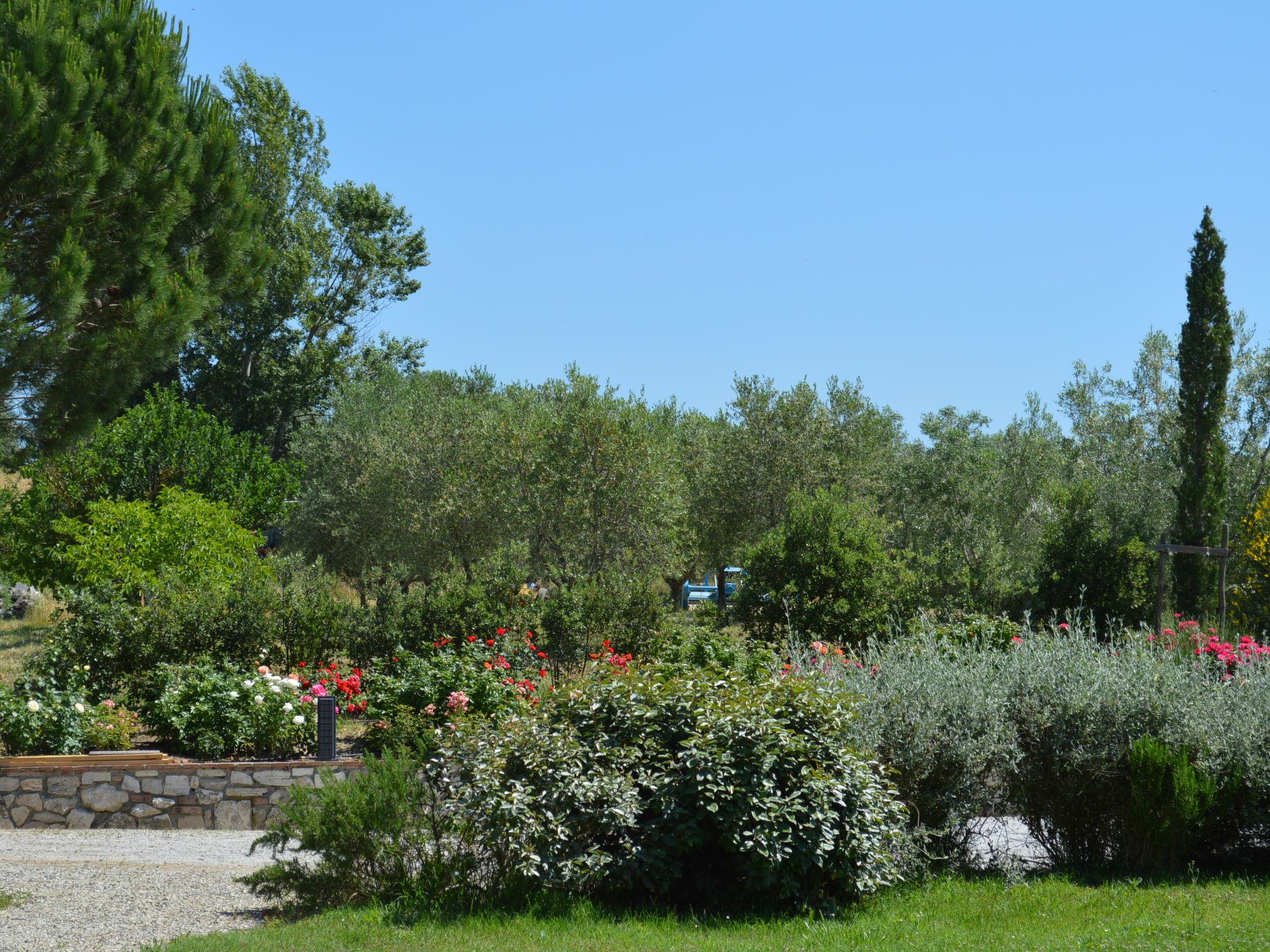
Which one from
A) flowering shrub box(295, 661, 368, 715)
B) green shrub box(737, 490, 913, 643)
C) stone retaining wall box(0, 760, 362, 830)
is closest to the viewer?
stone retaining wall box(0, 760, 362, 830)

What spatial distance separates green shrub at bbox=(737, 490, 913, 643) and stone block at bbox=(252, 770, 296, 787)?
20.9 ft

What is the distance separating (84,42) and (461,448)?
14.6 m

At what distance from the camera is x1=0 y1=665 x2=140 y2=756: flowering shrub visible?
8.70 meters

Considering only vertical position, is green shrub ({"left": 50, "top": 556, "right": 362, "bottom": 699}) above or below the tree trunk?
below

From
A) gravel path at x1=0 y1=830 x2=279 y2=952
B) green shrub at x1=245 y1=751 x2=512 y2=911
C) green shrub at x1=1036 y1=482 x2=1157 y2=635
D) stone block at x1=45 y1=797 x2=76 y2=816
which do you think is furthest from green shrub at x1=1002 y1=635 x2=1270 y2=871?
green shrub at x1=1036 y1=482 x2=1157 y2=635

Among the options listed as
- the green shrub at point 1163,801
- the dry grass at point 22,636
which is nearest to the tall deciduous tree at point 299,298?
the dry grass at point 22,636

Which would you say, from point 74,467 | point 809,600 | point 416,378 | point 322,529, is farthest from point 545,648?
point 416,378

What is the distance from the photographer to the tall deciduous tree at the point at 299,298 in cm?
3241

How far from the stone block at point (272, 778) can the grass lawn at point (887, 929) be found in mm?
3071

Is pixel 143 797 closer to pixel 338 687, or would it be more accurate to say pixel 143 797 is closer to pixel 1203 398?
pixel 338 687

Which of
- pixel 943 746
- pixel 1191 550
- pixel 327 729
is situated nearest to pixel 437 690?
pixel 327 729

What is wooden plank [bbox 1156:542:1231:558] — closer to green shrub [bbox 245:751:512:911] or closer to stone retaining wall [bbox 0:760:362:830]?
green shrub [bbox 245:751:512:911]

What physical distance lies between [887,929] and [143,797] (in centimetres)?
604

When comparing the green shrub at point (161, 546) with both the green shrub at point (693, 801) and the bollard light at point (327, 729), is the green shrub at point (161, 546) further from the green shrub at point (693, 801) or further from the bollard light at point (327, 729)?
the green shrub at point (693, 801)
